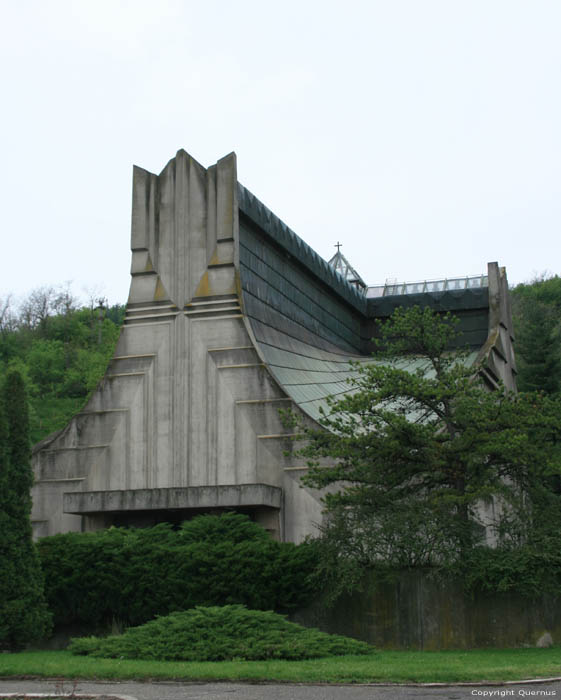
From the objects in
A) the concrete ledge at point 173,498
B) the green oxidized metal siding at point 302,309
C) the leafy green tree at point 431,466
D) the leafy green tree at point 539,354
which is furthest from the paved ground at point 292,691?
the leafy green tree at point 539,354

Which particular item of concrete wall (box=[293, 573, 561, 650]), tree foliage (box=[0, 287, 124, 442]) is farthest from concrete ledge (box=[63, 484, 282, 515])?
tree foliage (box=[0, 287, 124, 442])

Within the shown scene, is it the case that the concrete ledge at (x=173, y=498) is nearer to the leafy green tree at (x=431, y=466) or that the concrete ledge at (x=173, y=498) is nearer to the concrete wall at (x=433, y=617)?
the leafy green tree at (x=431, y=466)

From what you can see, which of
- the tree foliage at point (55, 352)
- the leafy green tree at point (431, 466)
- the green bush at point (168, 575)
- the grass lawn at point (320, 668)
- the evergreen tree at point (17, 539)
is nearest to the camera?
the grass lawn at point (320, 668)

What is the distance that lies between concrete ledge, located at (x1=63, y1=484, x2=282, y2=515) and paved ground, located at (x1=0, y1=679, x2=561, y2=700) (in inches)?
551

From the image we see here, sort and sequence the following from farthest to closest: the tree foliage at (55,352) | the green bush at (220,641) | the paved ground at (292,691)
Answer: the tree foliage at (55,352), the green bush at (220,641), the paved ground at (292,691)

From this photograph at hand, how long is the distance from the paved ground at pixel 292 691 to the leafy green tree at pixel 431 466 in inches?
296

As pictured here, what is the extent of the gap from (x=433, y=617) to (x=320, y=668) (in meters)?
6.60

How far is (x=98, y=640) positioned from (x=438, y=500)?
761 centimetres

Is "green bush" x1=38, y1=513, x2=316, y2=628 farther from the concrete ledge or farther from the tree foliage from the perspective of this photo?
the tree foliage

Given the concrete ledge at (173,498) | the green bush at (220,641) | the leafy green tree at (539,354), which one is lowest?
the green bush at (220,641)

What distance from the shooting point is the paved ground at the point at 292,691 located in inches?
456

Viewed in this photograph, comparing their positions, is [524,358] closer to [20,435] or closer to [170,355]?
[170,355]

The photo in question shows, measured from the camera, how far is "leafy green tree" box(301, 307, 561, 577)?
20.2 metres

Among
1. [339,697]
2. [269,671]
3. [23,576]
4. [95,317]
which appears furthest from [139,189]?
[95,317]
